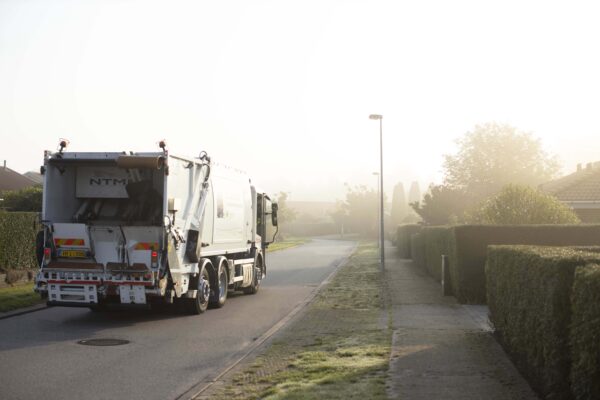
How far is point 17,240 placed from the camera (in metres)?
21.0

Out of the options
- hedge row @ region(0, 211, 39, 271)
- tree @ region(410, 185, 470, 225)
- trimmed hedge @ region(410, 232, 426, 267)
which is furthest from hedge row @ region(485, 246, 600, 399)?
tree @ region(410, 185, 470, 225)

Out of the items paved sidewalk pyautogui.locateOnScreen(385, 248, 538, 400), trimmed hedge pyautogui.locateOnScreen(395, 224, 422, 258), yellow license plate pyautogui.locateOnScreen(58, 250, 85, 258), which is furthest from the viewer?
trimmed hedge pyautogui.locateOnScreen(395, 224, 422, 258)

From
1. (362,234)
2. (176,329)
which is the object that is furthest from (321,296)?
(362,234)

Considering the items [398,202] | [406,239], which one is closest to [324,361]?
[406,239]

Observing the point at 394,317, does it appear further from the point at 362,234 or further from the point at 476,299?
the point at 362,234

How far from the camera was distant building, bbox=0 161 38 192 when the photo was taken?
53.9 meters

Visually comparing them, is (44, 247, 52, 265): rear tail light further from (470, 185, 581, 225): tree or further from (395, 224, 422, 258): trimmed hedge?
(395, 224, 422, 258): trimmed hedge

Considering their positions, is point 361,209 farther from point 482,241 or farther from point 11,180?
point 482,241

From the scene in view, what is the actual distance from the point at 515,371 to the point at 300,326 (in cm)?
516

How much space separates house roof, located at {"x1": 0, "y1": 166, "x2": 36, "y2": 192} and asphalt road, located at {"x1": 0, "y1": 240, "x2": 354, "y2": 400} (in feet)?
137

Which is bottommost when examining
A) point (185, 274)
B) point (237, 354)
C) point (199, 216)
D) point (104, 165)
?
point (237, 354)

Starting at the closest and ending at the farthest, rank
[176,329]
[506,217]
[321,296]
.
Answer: [176,329] → [321,296] → [506,217]

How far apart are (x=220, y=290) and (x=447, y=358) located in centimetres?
781

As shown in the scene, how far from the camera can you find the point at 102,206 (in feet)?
47.9
